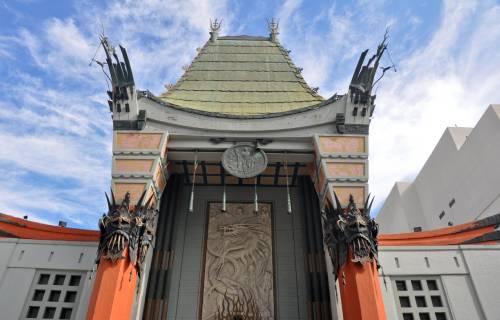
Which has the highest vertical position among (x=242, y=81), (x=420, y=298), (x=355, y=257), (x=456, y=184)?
(x=242, y=81)

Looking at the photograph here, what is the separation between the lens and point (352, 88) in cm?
1313

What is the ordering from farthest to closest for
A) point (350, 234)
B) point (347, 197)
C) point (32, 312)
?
point (347, 197) → point (32, 312) → point (350, 234)

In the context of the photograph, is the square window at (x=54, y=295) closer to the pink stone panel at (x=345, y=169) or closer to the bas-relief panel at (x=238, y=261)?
the bas-relief panel at (x=238, y=261)

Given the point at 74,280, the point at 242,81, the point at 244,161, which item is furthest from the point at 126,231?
the point at 242,81

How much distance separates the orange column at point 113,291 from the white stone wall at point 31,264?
1.89 m

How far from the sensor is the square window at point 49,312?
37.4 feet

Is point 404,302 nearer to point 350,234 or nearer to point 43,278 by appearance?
point 350,234

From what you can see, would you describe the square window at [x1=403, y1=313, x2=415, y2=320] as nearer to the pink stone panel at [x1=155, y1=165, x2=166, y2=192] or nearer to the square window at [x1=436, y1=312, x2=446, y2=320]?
the square window at [x1=436, y1=312, x2=446, y2=320]

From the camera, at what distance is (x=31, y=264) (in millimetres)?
12062

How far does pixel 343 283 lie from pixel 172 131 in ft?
22.1

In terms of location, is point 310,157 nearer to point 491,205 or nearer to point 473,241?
point 473,241

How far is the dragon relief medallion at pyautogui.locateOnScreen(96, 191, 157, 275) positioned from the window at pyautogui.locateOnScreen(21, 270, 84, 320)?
Result: 2.10m

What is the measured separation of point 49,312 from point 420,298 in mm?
10346

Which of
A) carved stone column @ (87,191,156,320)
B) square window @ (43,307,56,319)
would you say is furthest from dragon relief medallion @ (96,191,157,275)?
square window @ (43,307,56,319)
